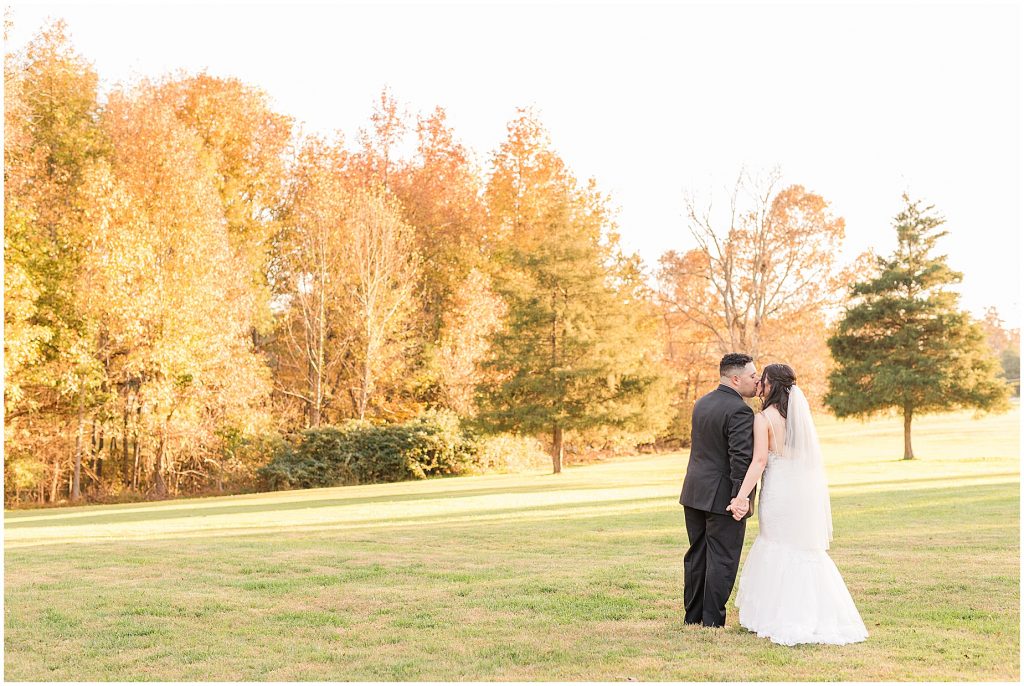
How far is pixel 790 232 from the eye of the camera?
39.9 meters

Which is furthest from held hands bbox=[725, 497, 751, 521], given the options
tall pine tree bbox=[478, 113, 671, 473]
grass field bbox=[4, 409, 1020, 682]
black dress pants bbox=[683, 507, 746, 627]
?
tall pine tree bbox=[478, 113, 671, 473]

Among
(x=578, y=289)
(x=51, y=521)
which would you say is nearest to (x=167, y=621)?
(x=51, y=521)

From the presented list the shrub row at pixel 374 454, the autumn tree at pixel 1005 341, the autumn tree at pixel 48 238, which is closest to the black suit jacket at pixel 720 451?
the shrub row at pixel 374 454

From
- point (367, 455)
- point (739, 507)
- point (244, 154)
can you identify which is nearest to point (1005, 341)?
point (367, 455)

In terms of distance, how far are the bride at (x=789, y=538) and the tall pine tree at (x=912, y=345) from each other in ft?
79.6

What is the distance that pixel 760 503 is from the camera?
692cm

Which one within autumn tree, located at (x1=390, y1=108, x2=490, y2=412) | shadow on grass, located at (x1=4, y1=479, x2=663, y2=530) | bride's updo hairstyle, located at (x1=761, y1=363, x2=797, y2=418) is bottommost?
shadow on grass, located at (x1=4, y1=479, x2=663, y2=530)

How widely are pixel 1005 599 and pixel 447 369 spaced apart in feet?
87.3

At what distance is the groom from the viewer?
686cm

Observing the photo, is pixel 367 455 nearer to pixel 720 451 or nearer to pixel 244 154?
pixel 244 154

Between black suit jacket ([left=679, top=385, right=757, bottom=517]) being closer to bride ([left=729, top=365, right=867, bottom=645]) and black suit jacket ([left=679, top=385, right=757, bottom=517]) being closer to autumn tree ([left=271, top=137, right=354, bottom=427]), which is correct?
bride ([left=729, top=365, right=867, bottom=645])

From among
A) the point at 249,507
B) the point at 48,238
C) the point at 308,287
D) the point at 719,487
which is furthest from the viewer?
the point at 308,287

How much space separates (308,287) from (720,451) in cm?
3014

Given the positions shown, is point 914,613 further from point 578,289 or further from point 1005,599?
point 578,289
